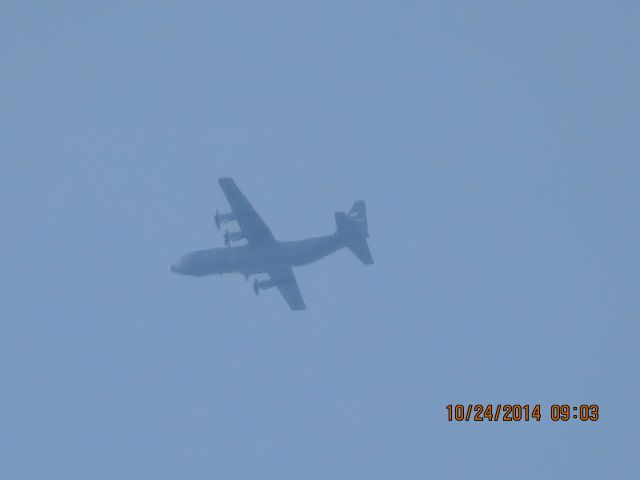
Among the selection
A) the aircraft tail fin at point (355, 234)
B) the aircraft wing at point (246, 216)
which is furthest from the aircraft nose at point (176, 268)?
the aircraft tail fin at point (355, 234)

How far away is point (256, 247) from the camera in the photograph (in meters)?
85.9

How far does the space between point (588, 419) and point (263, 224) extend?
1062 inches

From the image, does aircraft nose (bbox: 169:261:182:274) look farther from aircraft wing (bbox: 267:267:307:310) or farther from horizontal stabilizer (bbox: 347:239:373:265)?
horizontal stabilizer (bbox: 347:239:373:265)

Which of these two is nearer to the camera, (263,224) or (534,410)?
(534,410)

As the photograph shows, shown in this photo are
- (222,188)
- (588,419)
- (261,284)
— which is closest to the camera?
(588,419)

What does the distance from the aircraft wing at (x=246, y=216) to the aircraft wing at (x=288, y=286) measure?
17.4 feet

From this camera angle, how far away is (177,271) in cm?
8719

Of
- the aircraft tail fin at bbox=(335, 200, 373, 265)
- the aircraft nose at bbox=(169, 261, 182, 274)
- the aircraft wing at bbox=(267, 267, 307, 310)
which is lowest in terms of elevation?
the aircraft wing at bbox=(267, 267, 307, 310)

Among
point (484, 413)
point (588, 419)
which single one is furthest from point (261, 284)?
point (588, 419)

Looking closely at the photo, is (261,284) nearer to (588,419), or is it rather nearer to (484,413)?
(484,413)

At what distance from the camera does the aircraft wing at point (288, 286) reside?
91.2 metres

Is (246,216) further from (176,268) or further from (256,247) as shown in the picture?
(176,268)

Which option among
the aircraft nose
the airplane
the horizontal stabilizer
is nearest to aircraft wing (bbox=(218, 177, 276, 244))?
the airplane

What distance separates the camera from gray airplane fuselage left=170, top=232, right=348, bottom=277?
3329 inches
